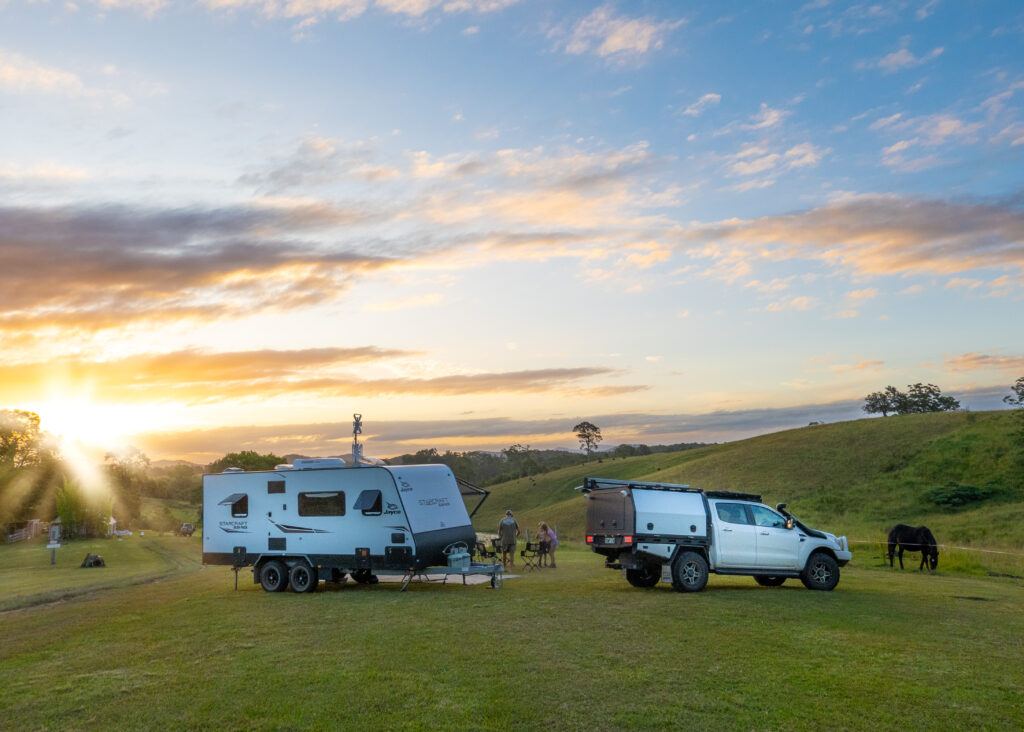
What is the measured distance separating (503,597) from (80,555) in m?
35.1

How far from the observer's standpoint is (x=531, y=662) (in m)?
11.5

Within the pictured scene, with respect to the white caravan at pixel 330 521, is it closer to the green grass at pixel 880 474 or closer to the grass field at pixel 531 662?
the grass field at pixel 531 662

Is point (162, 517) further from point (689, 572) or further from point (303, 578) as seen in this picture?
point (689, 572)

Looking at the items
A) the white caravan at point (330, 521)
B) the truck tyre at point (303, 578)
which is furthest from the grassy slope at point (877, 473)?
the truck tyre at point (303, 578)

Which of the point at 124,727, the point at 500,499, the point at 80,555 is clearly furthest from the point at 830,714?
the point at 500,499

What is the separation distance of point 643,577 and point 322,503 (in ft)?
26.7

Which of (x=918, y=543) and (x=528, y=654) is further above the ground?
(x=528, y=654)

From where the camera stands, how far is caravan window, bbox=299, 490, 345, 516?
21281mm

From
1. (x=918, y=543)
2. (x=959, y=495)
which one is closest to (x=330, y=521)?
(x=918, y=543)

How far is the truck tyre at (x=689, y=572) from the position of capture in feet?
63.2

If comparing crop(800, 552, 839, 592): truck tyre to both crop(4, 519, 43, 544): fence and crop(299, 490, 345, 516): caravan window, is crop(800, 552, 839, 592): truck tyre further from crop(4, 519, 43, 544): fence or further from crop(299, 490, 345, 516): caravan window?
crop(4, 519, 43, 544): fence

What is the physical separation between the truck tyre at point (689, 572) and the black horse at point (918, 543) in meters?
11.5

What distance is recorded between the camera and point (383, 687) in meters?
10.3

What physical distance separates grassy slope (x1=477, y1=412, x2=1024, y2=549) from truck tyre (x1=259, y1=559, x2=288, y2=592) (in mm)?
27940
